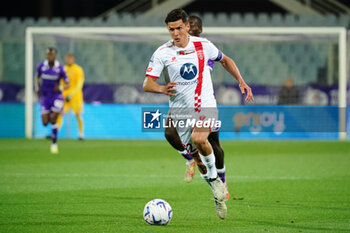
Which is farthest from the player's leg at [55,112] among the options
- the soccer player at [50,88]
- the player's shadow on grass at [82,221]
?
the player's shadow on grass at [82,221]

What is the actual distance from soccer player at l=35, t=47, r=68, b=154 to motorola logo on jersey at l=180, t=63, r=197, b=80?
861 centimetres

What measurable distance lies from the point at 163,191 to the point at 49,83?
292 inches

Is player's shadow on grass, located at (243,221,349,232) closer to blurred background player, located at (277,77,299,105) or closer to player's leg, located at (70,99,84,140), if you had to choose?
player's leg, located at (70,99,84,140)

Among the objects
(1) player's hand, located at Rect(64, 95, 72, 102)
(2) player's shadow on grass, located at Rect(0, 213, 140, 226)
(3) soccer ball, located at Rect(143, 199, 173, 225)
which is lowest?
(2) player's shadow on grass, located at Rect(0, 213, 140, 226)

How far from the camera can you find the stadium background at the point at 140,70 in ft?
67.4

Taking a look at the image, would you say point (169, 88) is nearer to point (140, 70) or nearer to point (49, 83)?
point (49, 83)

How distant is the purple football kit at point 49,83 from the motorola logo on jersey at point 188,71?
8.77 meters

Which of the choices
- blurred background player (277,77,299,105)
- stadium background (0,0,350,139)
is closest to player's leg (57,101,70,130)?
stadium background (0,0,350,139)

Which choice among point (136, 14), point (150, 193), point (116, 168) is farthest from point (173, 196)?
point (136, 14)

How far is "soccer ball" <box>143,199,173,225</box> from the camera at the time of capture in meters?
6.67

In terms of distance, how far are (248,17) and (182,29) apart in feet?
52.4

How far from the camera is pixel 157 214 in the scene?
6.66 metres

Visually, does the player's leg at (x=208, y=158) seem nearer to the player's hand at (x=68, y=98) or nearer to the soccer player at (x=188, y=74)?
the soccer player at (x=188, y=74)

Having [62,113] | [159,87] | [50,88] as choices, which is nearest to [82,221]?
[159,87]
